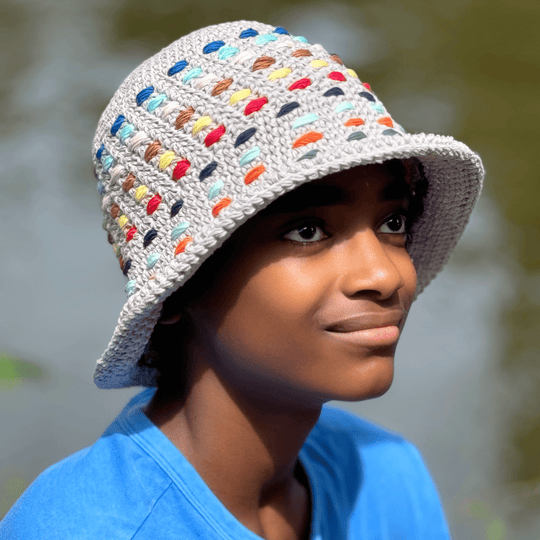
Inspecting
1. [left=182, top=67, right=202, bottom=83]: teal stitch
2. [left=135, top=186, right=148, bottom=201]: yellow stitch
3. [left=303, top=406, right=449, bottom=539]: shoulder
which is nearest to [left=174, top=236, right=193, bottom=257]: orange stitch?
[left=135, top=186, right=148, bottom=201]: yellow stitch

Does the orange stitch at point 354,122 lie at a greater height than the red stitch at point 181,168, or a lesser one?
greater

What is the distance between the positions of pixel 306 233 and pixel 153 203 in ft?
0.63

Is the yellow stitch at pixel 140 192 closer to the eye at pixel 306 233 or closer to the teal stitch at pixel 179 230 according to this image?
the teal stitch at pixel 179 230

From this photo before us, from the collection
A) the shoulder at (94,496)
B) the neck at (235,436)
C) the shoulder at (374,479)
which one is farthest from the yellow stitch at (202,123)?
the shoulder at (374,479)

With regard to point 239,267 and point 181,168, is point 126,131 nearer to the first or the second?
point 181,168

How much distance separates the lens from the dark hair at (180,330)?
840 mm

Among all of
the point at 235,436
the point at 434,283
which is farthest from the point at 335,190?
the point at 434,283

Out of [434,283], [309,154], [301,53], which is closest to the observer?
[309,154]

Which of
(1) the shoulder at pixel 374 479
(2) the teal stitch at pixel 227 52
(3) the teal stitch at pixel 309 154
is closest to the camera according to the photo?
(3) the teal stitch at pixel 309 154

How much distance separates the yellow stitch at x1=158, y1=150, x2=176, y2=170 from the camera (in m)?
0.79

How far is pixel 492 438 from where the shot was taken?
1.70m

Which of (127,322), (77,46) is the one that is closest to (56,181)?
(77,46)

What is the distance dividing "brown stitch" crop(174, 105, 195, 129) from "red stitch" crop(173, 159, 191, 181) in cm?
5

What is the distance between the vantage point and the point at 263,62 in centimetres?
79
